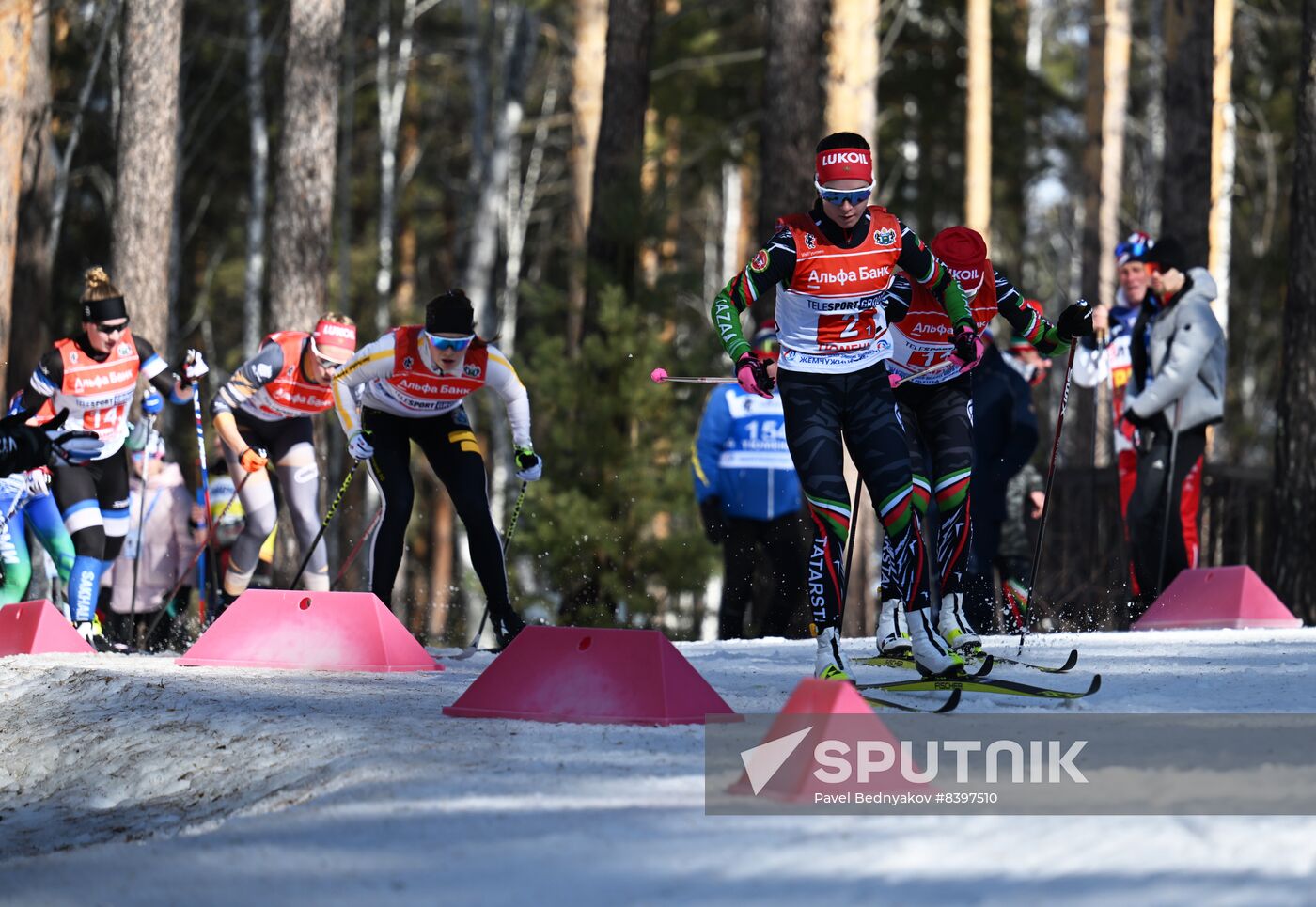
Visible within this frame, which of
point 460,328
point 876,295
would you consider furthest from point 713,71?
point 876,295

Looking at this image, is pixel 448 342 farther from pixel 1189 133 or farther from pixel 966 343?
pixel 1189 133

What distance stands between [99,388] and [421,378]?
99.5 inches

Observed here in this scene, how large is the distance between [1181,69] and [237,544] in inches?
375

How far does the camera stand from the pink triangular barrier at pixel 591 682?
22.0ft

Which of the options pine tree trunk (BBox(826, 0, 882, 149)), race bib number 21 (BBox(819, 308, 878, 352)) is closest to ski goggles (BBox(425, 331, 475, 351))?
race bib number 21 (BBox(819, 308, 878, 352))

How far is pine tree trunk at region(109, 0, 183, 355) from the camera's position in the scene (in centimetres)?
1593

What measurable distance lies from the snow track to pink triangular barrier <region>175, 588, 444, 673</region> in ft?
4.50

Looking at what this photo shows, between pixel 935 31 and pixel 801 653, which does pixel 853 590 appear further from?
pixel 935 31

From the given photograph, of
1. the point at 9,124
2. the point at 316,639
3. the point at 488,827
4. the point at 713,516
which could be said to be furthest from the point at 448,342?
the point at 9,124

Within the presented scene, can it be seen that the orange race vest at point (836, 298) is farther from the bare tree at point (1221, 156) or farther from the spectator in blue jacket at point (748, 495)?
the bare tree at point (1221, 156)

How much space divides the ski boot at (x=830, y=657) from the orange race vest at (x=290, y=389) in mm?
5750

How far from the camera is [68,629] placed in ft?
34.1

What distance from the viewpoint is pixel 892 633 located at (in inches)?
326

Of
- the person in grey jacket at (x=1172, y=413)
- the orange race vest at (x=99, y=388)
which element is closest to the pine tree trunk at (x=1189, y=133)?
→ the person in grey jacket at (x=1172, y=413)
